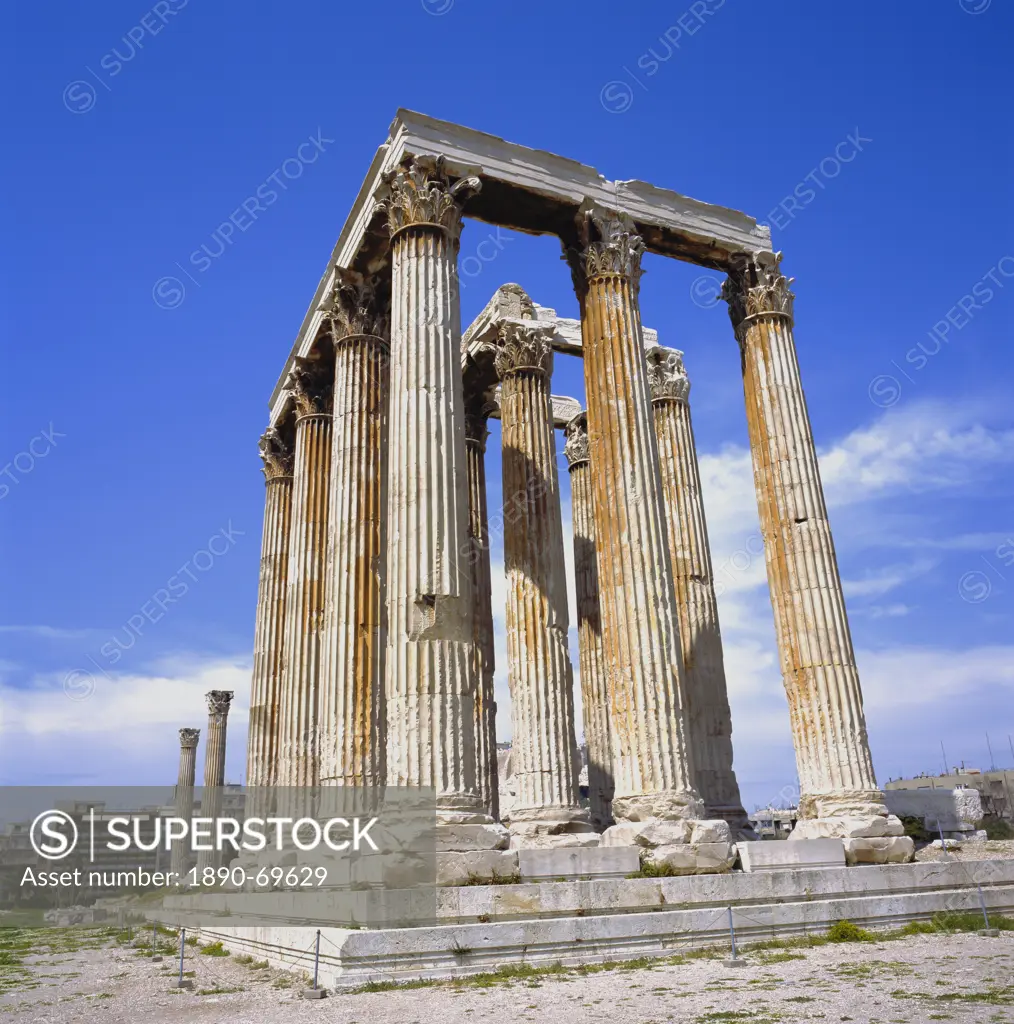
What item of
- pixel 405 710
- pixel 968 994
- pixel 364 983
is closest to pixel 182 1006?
pixel 364 983

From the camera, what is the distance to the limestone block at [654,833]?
1454 centimetres

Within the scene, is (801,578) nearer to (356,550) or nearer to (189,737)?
(356,550)

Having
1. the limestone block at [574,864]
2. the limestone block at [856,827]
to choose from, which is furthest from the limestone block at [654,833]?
the limestone block at [856,827]

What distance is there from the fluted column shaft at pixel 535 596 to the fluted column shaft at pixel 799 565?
16.4 ft

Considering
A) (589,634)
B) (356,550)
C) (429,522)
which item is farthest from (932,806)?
(429,522)

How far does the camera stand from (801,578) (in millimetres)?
19250

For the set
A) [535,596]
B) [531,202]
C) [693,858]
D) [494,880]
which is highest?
[531,202]

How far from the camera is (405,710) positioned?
46.5 ft

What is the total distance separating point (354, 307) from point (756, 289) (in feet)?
31.9

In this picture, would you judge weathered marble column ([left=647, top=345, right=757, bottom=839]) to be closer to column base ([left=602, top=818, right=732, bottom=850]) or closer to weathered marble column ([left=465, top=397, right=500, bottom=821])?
weathered marble column ([left=465, top=397, right=500, bottom=821])

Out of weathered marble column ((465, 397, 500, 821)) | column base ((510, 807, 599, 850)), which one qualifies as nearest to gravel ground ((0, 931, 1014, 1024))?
column base ((510, 807, 599, 850))

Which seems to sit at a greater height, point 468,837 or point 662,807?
point 662,807

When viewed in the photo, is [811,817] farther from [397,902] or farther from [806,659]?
[397,902]

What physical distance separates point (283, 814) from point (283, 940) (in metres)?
8.58
